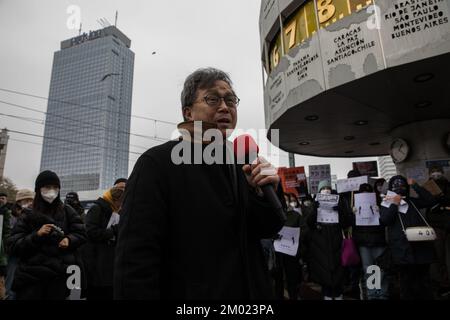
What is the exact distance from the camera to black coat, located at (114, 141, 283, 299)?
1.17 m

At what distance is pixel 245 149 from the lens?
1.57 m

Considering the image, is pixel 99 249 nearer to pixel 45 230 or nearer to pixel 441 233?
pixel 45 230

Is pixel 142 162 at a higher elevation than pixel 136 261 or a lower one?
higher

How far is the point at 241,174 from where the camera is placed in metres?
1.50

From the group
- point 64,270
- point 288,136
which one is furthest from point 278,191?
point 288,136

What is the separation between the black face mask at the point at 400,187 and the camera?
16.0 feet

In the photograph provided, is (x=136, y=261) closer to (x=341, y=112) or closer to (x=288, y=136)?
(x=341, y=112)

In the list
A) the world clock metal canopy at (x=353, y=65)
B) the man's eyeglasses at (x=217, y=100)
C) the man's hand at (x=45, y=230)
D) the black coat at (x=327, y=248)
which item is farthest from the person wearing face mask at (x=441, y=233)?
the man's hand at (x=45, y=230)

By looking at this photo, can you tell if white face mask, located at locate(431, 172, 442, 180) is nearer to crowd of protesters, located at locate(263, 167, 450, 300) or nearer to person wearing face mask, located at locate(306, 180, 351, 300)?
crowd of protesters, located at locate(263, 167, 450, 300)

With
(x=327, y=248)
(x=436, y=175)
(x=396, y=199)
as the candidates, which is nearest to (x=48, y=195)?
(x=327, y=248)

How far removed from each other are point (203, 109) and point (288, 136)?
9931 mm

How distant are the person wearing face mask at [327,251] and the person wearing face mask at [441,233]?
173cm

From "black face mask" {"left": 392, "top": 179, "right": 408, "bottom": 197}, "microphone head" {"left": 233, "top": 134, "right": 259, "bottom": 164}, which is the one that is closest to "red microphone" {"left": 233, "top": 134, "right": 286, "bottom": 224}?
"microphone head" {"left": 233, "top": 134, "right": 259, "bottom": 164}
